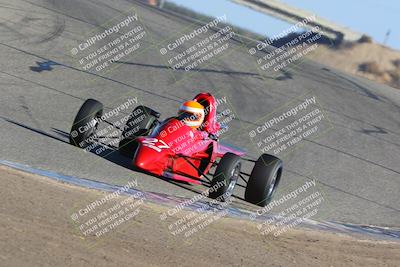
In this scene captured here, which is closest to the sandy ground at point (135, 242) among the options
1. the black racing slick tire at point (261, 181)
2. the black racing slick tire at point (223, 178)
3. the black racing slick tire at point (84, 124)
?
the black racing slick tire at point (223, 178)

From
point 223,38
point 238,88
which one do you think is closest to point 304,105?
point 238,88

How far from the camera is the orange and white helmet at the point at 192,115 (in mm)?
12875

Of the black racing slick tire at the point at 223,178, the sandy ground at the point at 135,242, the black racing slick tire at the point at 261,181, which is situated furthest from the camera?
the black racing slick tire at the point at 261,181

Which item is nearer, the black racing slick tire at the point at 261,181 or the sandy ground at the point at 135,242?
the sandy ground at the point at 135,242

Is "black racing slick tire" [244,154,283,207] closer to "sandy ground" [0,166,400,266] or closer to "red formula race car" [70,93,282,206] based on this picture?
"red formula race car" [70,93,282,206]

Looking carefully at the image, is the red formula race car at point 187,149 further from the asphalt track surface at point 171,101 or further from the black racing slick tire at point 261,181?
the asphalt track surface at point 171,101

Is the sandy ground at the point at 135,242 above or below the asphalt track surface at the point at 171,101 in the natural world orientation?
above

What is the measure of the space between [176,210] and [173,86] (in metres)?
10.8

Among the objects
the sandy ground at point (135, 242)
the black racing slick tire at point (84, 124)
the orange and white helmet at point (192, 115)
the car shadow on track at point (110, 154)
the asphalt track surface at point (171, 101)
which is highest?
the sandy ground at point (135, 242)

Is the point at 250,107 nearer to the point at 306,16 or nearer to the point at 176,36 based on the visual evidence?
the point at 176,36

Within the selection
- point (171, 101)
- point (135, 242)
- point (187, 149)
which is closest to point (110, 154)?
point (187, 149)

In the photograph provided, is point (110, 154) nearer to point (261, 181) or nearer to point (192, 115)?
point (192, 115)

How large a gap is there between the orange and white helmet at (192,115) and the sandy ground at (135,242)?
2591 mm

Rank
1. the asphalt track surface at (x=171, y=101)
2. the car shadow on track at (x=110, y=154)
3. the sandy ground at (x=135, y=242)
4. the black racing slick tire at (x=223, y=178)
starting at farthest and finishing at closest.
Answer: the asphalt track surface at (x=171, y=101)
the car shadow on track at (x=110, y=154)
the black racing slick tire at (x=223, y=178)
the sandy ground at (x=135, y=242)
